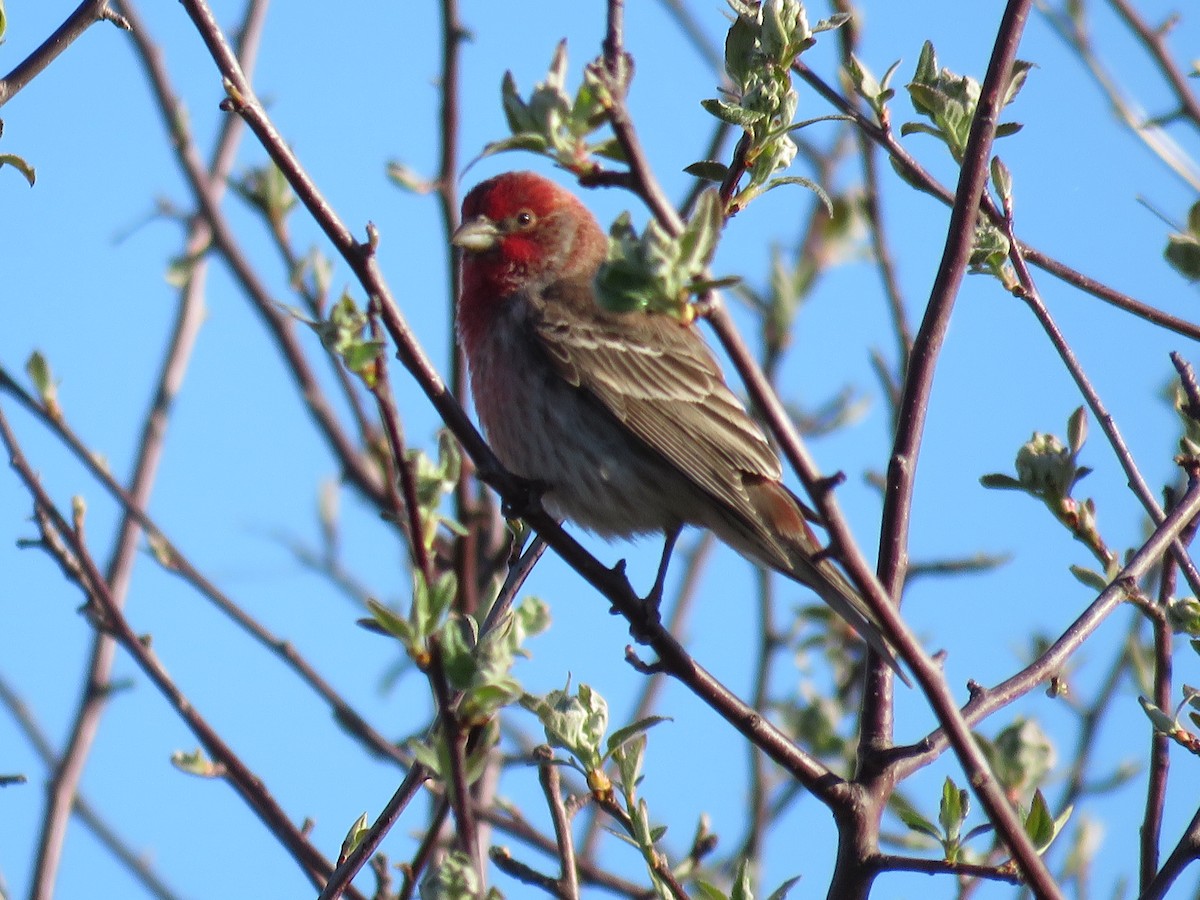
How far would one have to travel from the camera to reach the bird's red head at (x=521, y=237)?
7.00m

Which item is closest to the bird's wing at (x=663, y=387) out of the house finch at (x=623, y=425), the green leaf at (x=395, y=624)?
the house finch at (x=623, y=425)

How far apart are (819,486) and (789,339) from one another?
528 cm

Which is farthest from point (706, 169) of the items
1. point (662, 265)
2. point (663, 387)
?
point (663, 387)

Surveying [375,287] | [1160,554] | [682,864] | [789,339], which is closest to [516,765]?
[682,864]

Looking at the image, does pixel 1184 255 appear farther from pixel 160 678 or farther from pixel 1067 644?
pixel 160 678

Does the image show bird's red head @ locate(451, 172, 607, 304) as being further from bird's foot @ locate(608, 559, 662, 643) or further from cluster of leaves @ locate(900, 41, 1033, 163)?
cluster of leaves @ locate(900, 41, 1033, 163)

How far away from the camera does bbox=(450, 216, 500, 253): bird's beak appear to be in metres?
6.99

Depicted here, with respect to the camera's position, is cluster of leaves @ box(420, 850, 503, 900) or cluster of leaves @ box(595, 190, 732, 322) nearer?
→ cluster of leaves @ box(595, 190, 732, 322)

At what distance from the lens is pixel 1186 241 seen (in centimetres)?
457

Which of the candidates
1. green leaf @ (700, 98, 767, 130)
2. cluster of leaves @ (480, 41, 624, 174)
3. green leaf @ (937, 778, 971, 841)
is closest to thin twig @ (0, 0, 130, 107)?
cluster of leaves @ (480, 41, 624, 174)

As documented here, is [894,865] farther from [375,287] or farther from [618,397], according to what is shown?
[618,397]

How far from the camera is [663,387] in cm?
647

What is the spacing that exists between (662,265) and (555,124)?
579 mm

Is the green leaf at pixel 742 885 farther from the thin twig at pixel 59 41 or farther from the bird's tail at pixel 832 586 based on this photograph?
the thin twig at pixel 59 41
